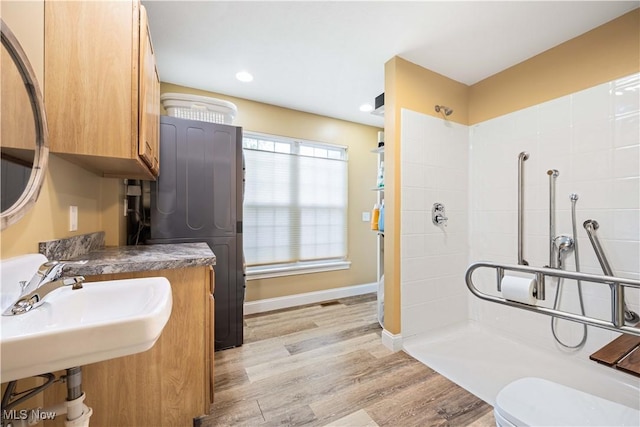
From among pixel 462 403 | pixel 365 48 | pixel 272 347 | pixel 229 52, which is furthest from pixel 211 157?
pixel 462 403

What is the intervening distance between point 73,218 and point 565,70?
342 cm

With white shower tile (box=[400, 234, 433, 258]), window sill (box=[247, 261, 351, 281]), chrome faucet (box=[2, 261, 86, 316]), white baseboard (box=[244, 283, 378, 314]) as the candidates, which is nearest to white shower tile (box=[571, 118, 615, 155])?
white shower tile (box=[400, 234, 433, 258])

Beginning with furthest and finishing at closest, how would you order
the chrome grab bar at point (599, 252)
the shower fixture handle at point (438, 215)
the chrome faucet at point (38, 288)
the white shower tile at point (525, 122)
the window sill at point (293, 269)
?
1. the window sill at point (293, 269)
2. the shower fixture handle at point (438, 215)
3. the white shower tile at point (525, 122)
4. the chrome grab bar at point (599, 252)
5. the chrome faucet at point (38, 288)

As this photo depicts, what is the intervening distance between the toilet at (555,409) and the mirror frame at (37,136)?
76.1 inches

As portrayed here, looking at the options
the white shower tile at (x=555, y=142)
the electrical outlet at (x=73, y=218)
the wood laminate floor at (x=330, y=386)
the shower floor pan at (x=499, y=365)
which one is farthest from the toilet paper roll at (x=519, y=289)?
the electrical outlet at (x=73, y=218)

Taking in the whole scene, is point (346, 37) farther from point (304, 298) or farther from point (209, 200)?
point (304, 298)

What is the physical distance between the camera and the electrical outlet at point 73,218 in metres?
1.33

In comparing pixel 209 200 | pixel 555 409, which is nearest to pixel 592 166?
pixel 555 409

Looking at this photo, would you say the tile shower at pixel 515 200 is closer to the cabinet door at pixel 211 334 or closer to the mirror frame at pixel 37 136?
the cabinet door at pixel 211 334

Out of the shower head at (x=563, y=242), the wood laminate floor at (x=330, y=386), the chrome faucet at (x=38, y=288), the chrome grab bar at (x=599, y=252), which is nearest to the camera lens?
the chrome faucet at (x=38, y=288)

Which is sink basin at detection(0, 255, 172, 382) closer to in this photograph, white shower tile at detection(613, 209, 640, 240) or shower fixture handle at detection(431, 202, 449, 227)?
shower fixture handle at detection(431, 202, 449, 227)

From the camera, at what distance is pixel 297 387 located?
5.27 feet

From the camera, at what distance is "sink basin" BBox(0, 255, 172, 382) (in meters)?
0.55

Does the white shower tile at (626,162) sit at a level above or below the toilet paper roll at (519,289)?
above
